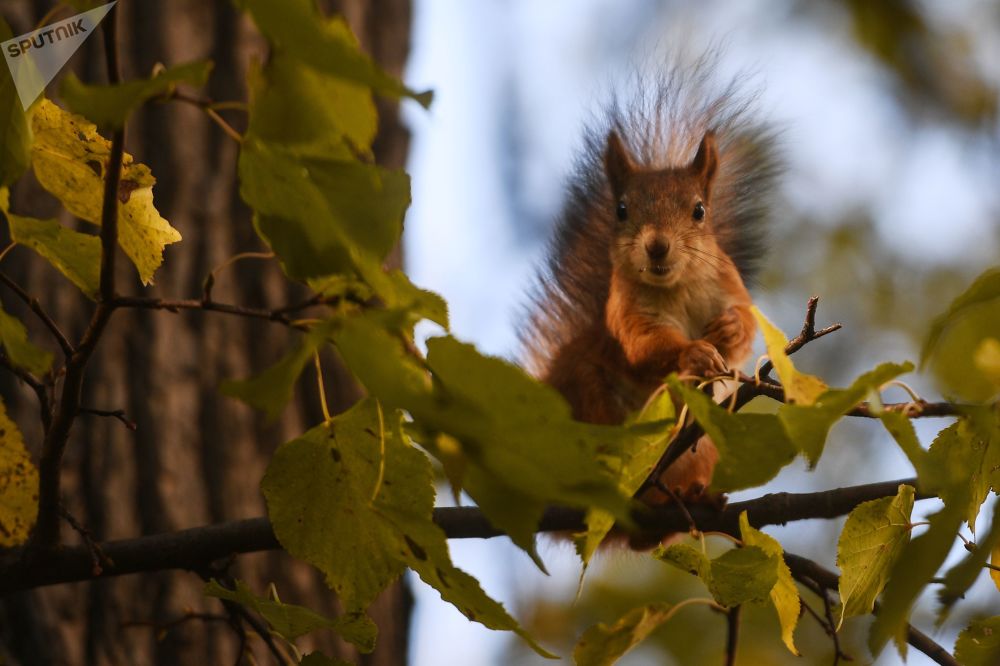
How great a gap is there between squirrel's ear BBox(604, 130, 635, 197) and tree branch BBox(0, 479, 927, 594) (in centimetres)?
129

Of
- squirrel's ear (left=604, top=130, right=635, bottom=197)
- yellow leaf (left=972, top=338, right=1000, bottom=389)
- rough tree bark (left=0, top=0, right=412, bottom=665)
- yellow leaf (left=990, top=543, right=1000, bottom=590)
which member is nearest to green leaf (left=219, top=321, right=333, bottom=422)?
yellow leaf (left=972, top=338, right=1000, bottom=389)

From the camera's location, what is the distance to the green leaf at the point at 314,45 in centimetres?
61

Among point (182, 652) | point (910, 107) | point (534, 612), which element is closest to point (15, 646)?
point (182, 652)

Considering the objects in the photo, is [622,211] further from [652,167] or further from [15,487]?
[15,487]

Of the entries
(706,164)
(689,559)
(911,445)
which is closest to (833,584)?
(689,559)

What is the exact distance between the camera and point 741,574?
101 centimetres


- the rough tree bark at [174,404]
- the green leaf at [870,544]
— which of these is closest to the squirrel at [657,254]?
the rough tree bark at [174,404]

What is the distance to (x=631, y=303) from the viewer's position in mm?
2293

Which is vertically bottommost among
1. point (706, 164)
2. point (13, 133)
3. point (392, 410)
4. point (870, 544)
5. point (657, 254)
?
point (870, 544)

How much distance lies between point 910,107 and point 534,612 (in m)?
2.66

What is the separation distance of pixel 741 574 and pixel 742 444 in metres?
0.28

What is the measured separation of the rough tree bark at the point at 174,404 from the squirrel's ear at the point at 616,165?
0.80m

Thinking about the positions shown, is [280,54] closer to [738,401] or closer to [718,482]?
[718,482]

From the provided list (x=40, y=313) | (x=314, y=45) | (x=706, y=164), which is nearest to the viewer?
(x=314, y=45)
